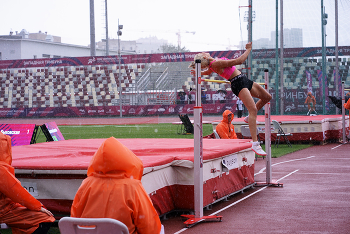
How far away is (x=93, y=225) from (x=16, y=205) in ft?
4.67

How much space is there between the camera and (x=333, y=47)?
22.8 metres

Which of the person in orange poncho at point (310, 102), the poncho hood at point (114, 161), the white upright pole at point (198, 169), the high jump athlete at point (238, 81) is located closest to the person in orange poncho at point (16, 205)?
the poncho hood at point (114, 161)

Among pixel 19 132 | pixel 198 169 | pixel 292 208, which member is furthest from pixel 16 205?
pixel 19 132

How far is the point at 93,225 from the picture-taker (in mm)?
2443

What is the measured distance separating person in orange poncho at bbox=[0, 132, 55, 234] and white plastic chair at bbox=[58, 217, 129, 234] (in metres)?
1.04

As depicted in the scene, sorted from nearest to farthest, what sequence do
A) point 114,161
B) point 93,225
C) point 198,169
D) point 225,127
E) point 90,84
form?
point 93,225 < point 114,161 < point 198,169 < point 225,127 < point 90,84

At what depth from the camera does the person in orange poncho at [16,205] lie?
3.35 meters

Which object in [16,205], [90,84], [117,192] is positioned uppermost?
[90,84]

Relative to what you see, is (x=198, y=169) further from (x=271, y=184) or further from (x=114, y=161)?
(x=271, y=184)

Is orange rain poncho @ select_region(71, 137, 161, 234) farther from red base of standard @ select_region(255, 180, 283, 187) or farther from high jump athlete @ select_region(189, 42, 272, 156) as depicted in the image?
red base of standard @ select_region(255, 180, 283, 187)

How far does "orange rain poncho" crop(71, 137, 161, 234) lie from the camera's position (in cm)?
261

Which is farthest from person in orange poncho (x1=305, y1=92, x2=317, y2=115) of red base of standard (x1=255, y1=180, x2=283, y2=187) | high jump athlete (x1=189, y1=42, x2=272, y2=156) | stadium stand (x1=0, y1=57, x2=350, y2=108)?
high jump athlete (x1=189, y1=42, x2=272, y2=156)

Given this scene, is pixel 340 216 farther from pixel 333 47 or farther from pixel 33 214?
pixel 333 47

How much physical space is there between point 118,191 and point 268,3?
19.8 m
